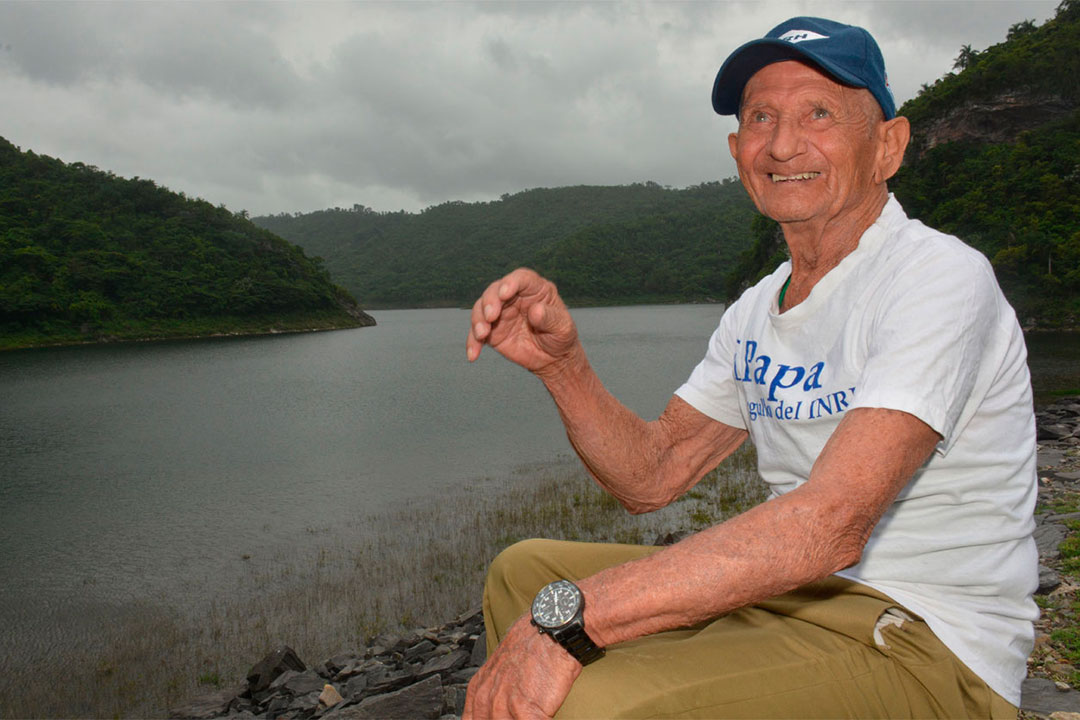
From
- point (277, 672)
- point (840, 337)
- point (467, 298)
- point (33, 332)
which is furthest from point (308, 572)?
point (467, 298)

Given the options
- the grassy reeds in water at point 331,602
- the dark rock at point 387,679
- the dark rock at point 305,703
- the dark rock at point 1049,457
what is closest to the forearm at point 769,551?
the dark rock at point 387,679

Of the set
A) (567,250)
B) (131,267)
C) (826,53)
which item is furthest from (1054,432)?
(567,250)

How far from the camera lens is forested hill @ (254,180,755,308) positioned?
5453 inches

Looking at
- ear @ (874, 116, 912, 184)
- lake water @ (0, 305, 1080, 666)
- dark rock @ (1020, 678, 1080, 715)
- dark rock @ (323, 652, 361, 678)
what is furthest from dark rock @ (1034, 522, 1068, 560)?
lake water @ (0, 305, 1080, 666)

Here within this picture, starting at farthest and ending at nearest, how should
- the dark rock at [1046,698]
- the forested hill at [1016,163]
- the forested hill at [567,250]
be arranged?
the forested hill at [567,250], the forested hill at [1016,163], the dark rock at [1046,698]

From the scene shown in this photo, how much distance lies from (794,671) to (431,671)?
538 cm

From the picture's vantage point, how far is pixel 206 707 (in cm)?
722

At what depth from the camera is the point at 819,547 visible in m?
1.43

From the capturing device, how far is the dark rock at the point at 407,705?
5.11 metres

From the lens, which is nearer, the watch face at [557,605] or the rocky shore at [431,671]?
the watch face at [557,605]

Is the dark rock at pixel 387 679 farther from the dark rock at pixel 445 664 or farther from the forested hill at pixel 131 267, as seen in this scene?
the forested hill at pixel 131 267

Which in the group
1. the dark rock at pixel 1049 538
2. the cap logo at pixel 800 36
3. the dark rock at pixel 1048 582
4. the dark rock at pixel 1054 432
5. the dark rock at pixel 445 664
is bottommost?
the dark rock at pixel 445 664

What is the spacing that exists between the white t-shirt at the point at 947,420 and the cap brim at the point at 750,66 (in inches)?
18.0

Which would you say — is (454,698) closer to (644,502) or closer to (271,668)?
(271,668)
